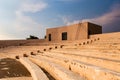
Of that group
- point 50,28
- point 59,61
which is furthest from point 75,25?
point 59,61

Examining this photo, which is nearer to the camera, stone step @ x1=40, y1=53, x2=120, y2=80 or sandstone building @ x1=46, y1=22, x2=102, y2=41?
stone step @ x1=40, y1=53, x2=120, y2=80

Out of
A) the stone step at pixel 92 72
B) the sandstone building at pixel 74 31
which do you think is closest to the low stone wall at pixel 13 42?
the sandstone building at pixel 74 31

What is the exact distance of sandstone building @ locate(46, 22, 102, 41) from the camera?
16.5 meters

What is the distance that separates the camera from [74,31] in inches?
695

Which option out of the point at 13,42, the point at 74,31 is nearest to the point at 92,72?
the point at 74,31

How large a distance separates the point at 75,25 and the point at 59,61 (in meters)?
12.9

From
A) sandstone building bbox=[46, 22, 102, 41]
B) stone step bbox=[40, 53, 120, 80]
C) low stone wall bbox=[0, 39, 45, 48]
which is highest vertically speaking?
sandstone building bbox=[46, 22, 102, 41]

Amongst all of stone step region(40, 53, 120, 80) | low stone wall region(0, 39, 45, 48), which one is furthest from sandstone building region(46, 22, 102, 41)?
stone step region(40, 53, 120, 80)

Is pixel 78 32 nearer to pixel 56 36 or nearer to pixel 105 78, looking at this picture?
pixel 56 36

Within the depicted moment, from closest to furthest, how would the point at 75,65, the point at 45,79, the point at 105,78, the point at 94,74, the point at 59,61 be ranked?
the point at 105,78 < the point at 94,74 < the point at 45,79 < the point at 75,65 < the point at 59,61

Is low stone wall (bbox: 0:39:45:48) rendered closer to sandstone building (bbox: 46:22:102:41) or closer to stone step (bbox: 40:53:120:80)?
sandstone building (bbox: 46:22:102:41)

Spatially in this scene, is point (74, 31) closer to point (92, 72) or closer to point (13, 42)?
point (13, 42)

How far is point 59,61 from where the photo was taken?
490cm

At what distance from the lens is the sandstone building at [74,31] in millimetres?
16547
